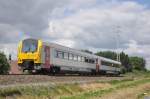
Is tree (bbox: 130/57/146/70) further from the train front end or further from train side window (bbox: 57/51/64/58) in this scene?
the train front end

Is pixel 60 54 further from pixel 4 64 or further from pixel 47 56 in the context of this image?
pixel 4 64

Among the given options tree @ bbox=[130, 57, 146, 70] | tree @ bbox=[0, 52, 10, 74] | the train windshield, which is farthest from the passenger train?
tree @ bbox=[130, 57, 146, 70]

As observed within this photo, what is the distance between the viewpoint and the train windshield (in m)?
37.3

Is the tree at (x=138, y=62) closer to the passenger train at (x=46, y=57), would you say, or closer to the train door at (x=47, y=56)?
the passenger train at (x=46, y=57)

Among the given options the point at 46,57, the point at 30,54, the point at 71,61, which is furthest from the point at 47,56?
the point at 71,61

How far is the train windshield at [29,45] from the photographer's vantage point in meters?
37.3

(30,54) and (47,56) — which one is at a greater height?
(30,54)

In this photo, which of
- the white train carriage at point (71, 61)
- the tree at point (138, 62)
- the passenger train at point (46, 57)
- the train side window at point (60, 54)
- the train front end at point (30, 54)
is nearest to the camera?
the train front end at point (30, 54)

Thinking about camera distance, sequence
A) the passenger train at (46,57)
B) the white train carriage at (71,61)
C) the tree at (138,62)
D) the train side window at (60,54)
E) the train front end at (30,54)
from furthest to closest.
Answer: the tree at (138,62), the train side window at (60,54), the white train carriage at (71,61), the passenger train at (46,57), the train front end at (30,54)

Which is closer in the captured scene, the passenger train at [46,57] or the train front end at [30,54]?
the train front end at [30,54]

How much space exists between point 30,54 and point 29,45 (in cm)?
120

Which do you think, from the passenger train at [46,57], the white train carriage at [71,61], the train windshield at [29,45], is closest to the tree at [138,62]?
the white train carriage at [71,61]

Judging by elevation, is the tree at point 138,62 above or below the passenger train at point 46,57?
above

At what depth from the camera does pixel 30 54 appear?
3716cm
